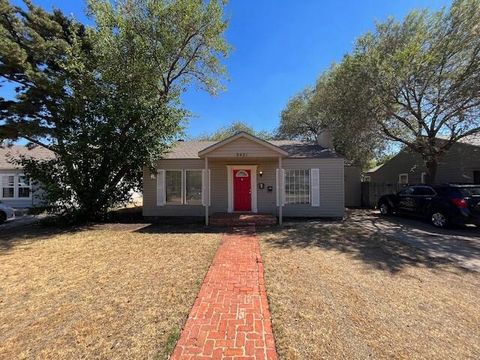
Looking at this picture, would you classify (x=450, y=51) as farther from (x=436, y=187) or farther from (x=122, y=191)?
(x=122, y=191)

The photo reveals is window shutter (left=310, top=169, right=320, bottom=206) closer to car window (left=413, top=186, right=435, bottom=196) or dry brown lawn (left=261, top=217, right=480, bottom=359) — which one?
car window (left=413, top=186, right=435, bottom=196)

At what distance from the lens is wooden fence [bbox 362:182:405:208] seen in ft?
58.3

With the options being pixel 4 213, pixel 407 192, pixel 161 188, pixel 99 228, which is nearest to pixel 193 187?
pixel 161 188

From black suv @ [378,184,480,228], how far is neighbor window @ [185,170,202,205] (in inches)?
382

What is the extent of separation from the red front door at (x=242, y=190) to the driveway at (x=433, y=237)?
4.62m

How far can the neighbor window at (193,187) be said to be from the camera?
13711mm

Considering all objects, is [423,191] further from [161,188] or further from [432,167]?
[161,188]

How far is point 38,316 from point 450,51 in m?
17.8

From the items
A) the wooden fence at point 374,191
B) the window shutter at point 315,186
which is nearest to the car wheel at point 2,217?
the window shutter at point 315,186

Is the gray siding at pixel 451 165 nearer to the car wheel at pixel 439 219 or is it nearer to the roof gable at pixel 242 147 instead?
the car wheel at pixel 439 219

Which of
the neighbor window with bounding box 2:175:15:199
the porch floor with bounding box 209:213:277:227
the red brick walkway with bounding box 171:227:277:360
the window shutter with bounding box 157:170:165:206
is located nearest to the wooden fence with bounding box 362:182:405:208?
the porch floor with bounding box 209:213:277:227

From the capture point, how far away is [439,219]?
1105 cm

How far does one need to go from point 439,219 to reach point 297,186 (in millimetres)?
5700

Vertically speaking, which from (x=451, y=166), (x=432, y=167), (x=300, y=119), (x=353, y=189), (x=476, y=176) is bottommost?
(x=353, y=189)
